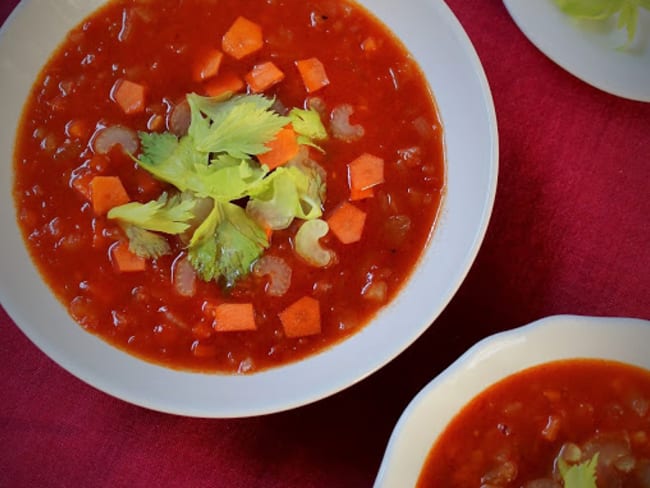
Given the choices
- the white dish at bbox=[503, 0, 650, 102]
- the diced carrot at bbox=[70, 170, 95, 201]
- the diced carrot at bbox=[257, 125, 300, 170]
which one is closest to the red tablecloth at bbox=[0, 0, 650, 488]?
the white dish at bbox=[503, 0, 650, 102]

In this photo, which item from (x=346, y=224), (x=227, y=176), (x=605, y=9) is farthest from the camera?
(x=605, y=9)

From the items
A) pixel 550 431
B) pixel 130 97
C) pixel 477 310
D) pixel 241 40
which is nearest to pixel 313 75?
pixel 241 40

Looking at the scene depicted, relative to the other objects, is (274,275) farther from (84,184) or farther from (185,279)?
(84,184)

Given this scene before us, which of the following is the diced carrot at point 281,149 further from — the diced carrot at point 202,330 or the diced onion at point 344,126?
the diced carrot at point 202,330

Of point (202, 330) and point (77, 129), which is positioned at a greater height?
point (77, 129)

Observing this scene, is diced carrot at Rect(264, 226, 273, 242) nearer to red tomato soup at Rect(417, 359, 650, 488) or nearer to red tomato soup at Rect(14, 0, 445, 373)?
red tomato soup at Rect(14, 0, 445, 373)

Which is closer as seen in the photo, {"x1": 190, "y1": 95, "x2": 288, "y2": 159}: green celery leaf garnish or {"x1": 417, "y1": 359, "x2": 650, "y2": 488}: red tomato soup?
{"x1": 417, "y1": 359, "x2": 650, "y2": 488}: red tomato soup

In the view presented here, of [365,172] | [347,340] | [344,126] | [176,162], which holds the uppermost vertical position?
[176,162]
